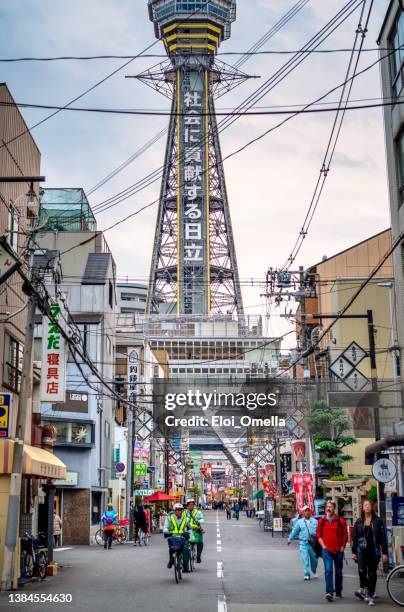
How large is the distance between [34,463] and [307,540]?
6660 mm

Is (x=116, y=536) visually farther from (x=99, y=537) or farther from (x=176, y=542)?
(x=176, y=542)

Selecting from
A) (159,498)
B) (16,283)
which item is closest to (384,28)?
(16,283)

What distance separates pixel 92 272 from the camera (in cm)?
5459

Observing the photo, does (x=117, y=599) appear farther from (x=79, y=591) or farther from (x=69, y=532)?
(x=69, y=532)

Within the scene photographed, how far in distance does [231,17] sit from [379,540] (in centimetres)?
16382

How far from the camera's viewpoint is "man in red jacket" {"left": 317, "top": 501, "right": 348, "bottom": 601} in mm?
16734

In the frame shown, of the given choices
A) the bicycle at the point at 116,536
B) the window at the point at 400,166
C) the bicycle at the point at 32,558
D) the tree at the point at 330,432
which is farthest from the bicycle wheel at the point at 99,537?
the window at the point at 400,166

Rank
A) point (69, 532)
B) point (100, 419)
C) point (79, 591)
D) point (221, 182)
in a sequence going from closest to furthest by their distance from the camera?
point (79, 591) < point (69, 532) < point (100, 419) < point (221, 182)

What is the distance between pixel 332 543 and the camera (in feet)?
55.4

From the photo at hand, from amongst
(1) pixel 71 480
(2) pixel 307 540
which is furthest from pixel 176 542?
(1) pixel 71 480

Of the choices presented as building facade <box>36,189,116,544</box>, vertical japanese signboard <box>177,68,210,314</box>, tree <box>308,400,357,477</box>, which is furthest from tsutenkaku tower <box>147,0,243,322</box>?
tree <box>308,400,357,477</box>

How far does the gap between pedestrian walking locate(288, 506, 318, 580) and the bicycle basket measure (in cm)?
259

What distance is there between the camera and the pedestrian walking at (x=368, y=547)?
1578 centimetres

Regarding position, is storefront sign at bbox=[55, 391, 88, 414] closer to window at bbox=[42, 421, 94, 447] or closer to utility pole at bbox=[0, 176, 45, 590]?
window at bbox=[42, 421, 94, 447]
